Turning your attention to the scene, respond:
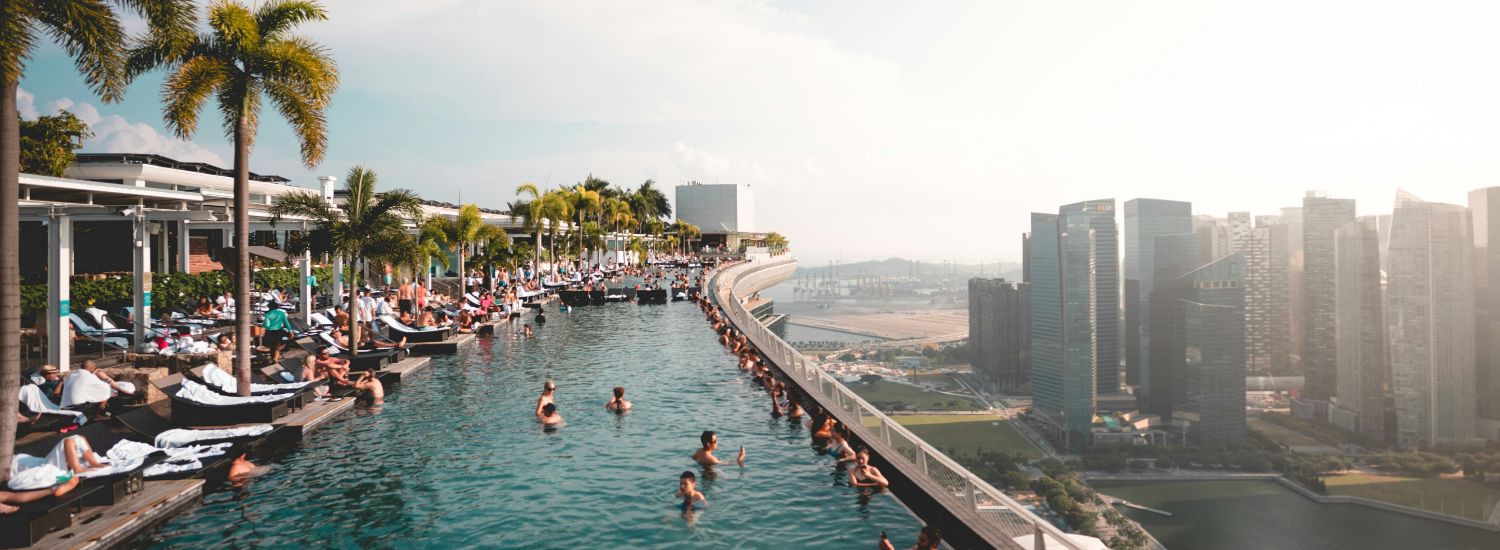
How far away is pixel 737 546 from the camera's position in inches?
342

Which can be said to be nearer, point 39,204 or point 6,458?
point 6,458

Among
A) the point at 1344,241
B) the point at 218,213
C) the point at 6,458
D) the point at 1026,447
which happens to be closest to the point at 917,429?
the point at 1026,447

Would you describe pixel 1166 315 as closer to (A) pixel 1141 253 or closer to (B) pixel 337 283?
(A) pixel 1141 253

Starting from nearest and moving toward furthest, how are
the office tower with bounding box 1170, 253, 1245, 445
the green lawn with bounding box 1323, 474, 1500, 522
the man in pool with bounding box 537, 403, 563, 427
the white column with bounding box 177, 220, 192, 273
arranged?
the man in pool with bounding box 537, 403, 563, 427 → the white column with bounding box 177, 220, 192, 273 → the green lawn with bounding box 1323, 474, 1500, 522 → the office tower with bounding box 1170, 253, 1245, 445

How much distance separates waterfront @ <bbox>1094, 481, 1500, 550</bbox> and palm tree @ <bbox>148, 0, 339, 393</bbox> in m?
107

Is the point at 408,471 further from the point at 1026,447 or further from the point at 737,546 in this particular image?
the point at 1026,447

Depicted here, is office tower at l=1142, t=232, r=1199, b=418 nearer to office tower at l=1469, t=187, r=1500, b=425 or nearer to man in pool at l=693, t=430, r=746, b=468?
office tower at l=1469, t=187, r=1500, b=425

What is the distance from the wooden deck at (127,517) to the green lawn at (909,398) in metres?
141

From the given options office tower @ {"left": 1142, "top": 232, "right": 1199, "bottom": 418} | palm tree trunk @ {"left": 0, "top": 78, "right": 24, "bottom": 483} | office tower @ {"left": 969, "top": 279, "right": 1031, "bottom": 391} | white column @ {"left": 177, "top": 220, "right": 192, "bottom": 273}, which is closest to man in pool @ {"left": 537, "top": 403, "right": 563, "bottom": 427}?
palm tree trunk @ {"left": 0, "top": 78, "right": 24, "bottom": 483}

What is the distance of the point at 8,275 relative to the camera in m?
8.36

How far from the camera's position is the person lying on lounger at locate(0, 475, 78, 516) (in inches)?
299

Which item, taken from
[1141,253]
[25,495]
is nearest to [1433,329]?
[1141,253]

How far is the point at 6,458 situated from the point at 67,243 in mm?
8457

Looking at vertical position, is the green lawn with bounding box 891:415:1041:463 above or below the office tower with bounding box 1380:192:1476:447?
below
